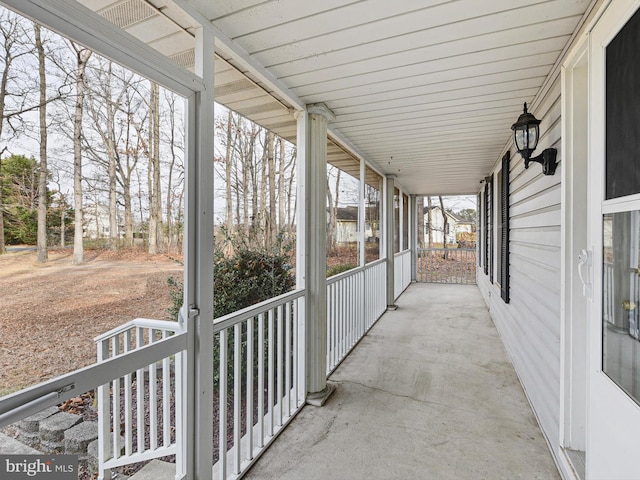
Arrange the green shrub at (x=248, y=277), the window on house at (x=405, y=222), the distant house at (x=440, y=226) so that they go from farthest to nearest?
1. the distant house at (x=440, y=226)
2. the window on house at (x=405, y=222)
3. the green shrub at (x=248, y=277)

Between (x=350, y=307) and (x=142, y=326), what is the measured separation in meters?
2.76

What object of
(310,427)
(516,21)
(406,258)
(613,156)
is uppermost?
(516,21)

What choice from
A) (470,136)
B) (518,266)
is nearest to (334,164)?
(470,136)

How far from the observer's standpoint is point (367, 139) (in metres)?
3.64

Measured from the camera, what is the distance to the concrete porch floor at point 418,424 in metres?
1.88

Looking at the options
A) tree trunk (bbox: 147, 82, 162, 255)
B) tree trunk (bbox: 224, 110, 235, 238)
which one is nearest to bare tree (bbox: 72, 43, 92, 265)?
tree trunk (bbox: 147, 82, 162, 255)

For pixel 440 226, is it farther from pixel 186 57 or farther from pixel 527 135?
pixel 186 57

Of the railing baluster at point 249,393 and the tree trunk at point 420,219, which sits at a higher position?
the tree trunk at point 420,219

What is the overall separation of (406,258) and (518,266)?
479cm

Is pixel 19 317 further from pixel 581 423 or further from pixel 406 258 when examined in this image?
pixel 406 258

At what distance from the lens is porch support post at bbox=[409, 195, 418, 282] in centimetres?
877

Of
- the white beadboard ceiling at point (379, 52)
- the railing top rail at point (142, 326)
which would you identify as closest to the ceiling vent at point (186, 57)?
the white beadboard ceiling at point (379, 52)

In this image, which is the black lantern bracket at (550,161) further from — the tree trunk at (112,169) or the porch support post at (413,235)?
the porch support post at (413,235)

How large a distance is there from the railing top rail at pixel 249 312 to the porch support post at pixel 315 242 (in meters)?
0.19
